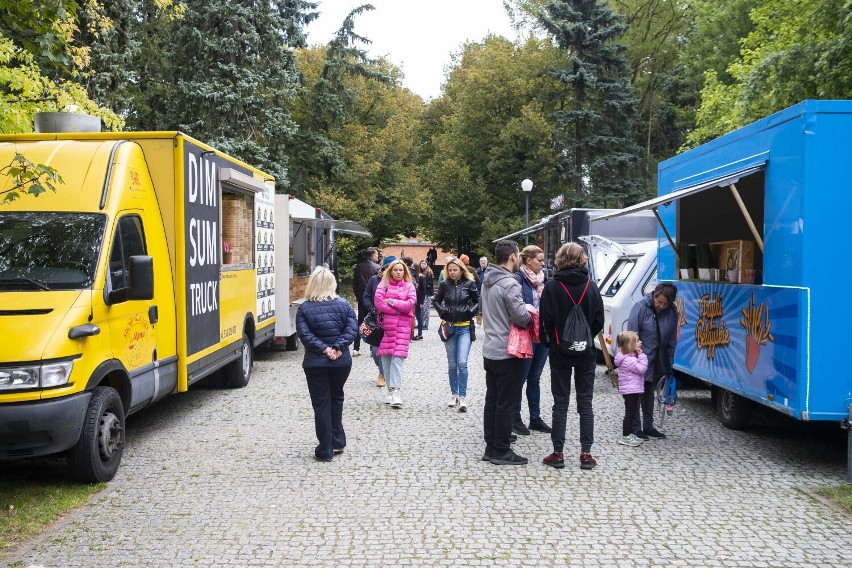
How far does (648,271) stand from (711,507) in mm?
6785

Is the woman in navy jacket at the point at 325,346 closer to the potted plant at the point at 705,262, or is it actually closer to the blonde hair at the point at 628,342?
the blonde hair at the point at 628,342

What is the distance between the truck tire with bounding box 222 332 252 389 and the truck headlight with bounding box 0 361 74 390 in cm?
533

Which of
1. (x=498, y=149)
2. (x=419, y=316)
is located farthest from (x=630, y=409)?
(x=498, y=149)

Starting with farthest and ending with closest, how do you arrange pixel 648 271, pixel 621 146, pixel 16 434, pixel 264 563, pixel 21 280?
pixel 621 146, pixel 648 271, pixel 21 280, pixel 16 434, pixel 264 563

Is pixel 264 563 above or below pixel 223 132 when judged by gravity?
below

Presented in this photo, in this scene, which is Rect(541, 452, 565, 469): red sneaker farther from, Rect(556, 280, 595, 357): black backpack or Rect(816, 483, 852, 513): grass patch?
Rect(816, 483, 852, 513): grass patch

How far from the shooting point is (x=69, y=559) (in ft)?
16.8

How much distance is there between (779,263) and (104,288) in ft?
18.5

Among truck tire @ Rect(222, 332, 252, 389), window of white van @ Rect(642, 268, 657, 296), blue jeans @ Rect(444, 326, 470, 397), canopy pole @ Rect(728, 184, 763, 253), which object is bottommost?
truck tire @ Rect(222, 332, 252, 389)

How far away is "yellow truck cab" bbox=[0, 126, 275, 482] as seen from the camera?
6191 mm

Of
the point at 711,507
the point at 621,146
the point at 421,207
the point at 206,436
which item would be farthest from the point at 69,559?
the point at 421,207

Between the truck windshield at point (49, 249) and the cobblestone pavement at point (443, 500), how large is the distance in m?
1.74

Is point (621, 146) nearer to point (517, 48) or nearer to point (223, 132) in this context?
point (517, 48)

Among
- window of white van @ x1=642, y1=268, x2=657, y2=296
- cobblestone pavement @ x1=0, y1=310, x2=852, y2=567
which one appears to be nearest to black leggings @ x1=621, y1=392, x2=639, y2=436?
cobblestone pavement @ x1=0, y1=310, x2=852, y2=567
